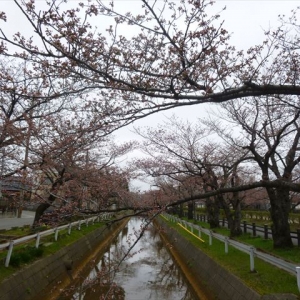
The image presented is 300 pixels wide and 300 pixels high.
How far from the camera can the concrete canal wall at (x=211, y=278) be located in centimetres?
778

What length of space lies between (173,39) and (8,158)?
10760mm

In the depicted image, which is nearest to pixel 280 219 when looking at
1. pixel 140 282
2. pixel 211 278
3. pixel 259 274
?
pixel 211 278

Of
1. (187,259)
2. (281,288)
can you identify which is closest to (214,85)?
(281,288)

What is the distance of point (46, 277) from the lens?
10758mm

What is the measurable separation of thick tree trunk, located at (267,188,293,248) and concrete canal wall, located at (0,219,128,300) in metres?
7.59

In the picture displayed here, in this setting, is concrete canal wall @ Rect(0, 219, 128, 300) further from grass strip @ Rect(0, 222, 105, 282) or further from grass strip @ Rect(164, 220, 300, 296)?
grass strip @ Rect(164, 220, 300, 296)

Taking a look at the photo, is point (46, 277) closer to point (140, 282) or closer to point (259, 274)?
point (140, 282)

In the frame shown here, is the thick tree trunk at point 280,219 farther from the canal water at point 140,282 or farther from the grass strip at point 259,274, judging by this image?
the canal water at point 140,282

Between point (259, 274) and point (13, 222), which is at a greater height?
point (13, 222)

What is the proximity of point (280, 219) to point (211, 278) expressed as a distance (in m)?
4.59

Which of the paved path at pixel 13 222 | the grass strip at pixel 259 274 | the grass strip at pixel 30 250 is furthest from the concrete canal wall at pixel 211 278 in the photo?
the paved path at pixel 13 222

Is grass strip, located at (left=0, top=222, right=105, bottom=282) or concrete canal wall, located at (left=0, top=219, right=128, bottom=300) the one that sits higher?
grass strip, located at (left=0, top=222, right=105, bottom=282)

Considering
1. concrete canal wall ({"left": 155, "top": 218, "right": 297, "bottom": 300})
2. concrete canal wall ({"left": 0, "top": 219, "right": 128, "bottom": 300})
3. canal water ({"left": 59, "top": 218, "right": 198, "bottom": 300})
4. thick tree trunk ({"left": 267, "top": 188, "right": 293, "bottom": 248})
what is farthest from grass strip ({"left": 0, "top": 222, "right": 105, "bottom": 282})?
thick tree trunk ({"left": 267, "top": 188, "right": 293, "bottom": 248})

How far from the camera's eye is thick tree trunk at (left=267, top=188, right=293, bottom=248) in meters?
13.1
